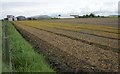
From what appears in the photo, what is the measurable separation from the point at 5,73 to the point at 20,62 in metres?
1.66

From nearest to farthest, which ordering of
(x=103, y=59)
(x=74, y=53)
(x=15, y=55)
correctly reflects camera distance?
(x=15, y=55)
(x=103, y=59)
(x=74, y=53)

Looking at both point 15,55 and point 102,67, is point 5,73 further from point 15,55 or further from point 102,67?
point 102,67

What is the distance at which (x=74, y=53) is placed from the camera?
1235 cm

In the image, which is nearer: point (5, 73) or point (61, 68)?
point (5, 73)

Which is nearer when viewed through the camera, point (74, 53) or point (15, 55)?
point (15, 55)

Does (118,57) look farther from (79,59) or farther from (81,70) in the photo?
(81,70)

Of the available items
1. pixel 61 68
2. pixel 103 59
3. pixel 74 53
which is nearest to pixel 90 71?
pixel 61 68

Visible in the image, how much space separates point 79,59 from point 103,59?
32.1 inches

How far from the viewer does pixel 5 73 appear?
7098 mm

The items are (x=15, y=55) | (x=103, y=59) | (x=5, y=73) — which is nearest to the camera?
(x=5, y=73)

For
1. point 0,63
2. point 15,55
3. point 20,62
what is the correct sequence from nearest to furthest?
point 0,63, point 20,62, point 15,55

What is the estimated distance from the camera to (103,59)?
10.6 meters

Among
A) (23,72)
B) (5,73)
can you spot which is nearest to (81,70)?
(23,72)

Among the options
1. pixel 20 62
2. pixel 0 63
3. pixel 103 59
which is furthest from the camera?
pixel 103 59
